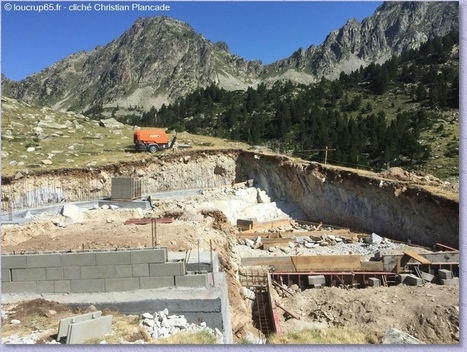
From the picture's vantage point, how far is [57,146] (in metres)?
24.1

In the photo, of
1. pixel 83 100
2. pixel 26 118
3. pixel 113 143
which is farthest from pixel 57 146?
pixel 83 100

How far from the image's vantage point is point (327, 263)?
13.9 m

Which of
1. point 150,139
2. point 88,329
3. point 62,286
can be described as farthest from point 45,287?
point 150,139

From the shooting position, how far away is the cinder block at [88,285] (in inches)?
324

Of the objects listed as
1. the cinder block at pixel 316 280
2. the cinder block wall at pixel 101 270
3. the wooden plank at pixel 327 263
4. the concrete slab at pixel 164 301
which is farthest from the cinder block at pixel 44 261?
the wooden plank at pixel 327 263

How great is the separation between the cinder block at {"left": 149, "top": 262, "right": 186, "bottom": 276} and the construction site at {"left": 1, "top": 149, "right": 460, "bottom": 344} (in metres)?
0.03

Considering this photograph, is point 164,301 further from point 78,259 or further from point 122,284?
point 78,259

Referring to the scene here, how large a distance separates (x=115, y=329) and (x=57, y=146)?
64.0 feet

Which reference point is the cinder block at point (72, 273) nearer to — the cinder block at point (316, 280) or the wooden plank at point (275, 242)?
the cinder block at point (316, 280)

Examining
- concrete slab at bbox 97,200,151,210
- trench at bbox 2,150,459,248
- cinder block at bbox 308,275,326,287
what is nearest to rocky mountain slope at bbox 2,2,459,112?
trench at bbox 2,150,459,248

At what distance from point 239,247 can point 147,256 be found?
8697 mm

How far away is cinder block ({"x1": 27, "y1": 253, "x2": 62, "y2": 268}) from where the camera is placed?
8203mm

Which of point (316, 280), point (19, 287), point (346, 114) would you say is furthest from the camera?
point (346, 114)

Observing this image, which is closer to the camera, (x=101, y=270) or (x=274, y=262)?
(x=101, y=270)
